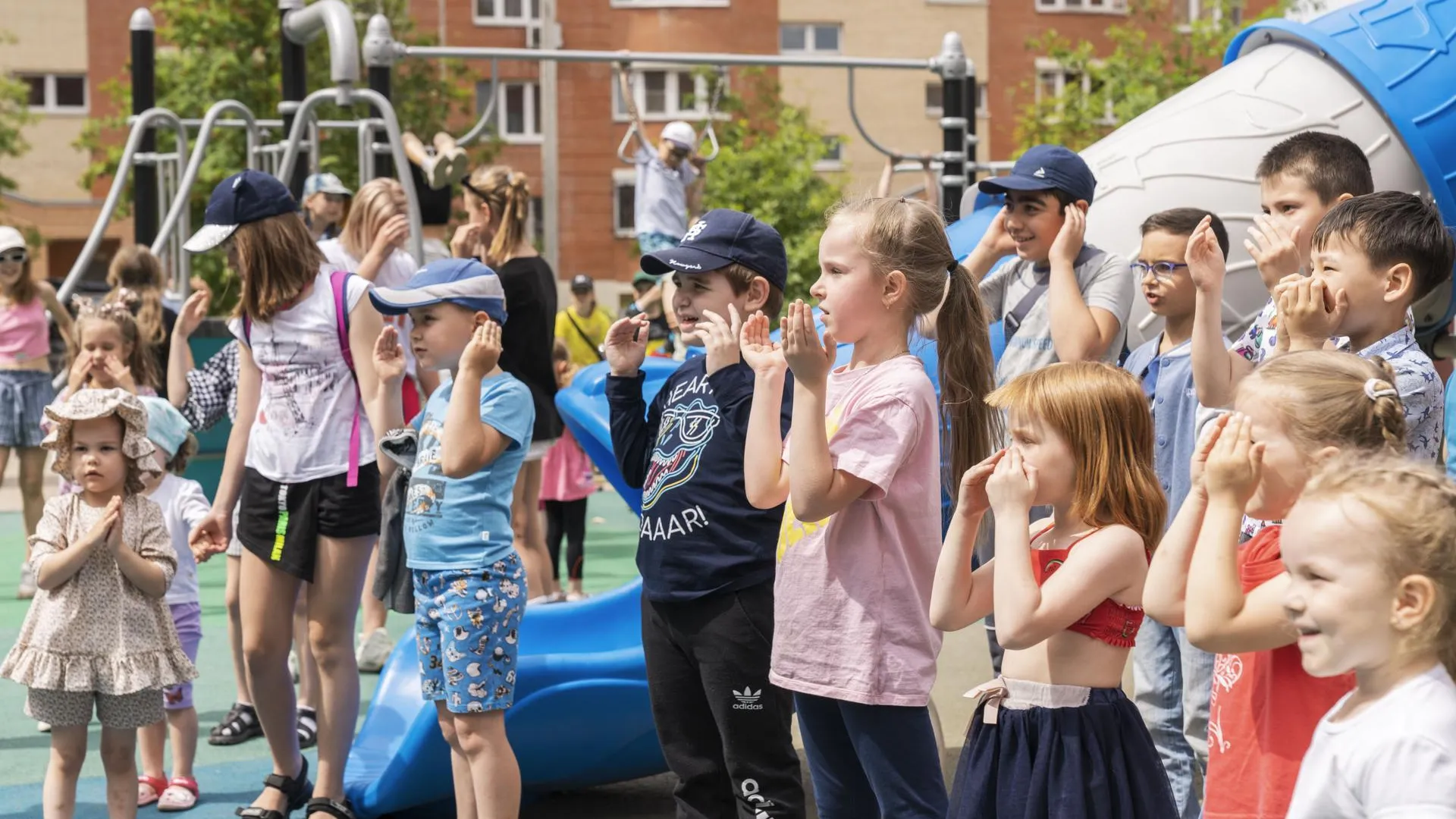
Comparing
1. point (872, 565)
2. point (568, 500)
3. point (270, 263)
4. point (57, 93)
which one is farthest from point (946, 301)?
point (57, 93)

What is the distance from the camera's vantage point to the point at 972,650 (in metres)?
6.98

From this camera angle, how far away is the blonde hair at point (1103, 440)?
2910mm

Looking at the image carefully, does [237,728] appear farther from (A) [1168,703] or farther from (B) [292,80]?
(B) [292,80]

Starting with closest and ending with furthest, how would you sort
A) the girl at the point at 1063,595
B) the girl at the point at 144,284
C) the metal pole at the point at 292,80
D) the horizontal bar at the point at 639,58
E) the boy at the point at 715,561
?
the girl at the point at 1063,595, the boy at the point at 715,561, the girl at the point at 144,284, the horizontal bar at the point at 639,58, the metal pole at the point at 292,80

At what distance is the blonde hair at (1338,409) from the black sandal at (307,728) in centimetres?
395

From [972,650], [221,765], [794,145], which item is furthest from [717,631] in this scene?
[794,145]

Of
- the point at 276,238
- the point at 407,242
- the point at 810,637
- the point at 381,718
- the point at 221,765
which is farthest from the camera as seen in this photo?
the point at 407,242

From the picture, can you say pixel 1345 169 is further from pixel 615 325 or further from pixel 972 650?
A: pixel 972 650

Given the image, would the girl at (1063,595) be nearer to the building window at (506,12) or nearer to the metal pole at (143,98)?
the metal pole at (143,98)

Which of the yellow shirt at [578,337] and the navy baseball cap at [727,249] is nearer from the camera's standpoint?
the navy baseball cap at [727,249]

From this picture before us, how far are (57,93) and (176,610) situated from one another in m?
36.9

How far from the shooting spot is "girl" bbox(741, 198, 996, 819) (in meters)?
3.23

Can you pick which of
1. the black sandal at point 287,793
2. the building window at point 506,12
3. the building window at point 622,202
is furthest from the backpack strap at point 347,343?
the building window at point 506,12

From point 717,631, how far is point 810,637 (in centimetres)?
34
